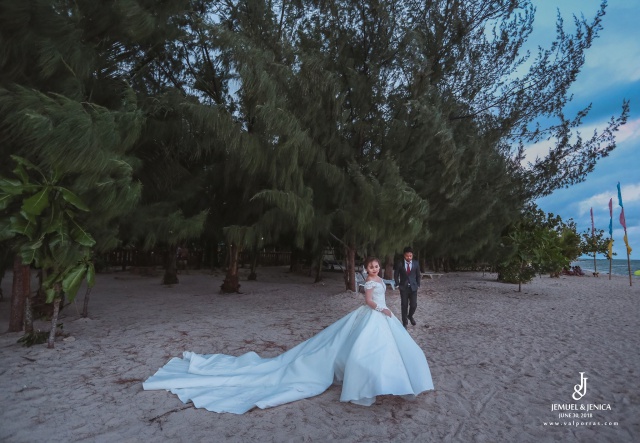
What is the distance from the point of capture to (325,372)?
373cm

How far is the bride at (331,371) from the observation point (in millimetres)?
3256

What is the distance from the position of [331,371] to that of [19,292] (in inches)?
199

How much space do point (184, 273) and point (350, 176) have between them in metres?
11.8

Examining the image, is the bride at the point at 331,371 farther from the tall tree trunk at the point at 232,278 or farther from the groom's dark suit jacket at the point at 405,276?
the tall tree trunk at the point at 232,278

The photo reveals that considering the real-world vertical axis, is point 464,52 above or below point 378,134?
above

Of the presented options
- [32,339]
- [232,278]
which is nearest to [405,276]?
[32,339]

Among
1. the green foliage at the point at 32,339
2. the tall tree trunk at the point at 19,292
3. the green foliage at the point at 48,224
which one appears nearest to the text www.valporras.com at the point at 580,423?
the green foliage at the point at 48,224

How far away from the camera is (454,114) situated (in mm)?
10867

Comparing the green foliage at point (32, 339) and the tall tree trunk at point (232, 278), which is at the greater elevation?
the tall tree trunk at point (232, 278)

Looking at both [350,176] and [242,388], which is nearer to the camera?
[242,388]

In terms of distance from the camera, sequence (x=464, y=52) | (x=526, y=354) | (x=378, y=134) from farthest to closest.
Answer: (x=464, y=52)
(x=378, y=134)
(x=526, y=354)

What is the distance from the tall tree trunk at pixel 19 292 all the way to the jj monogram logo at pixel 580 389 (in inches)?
270

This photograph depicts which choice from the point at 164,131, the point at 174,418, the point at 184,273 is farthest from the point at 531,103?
the point at 184,273

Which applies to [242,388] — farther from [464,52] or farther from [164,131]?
[464,52]
